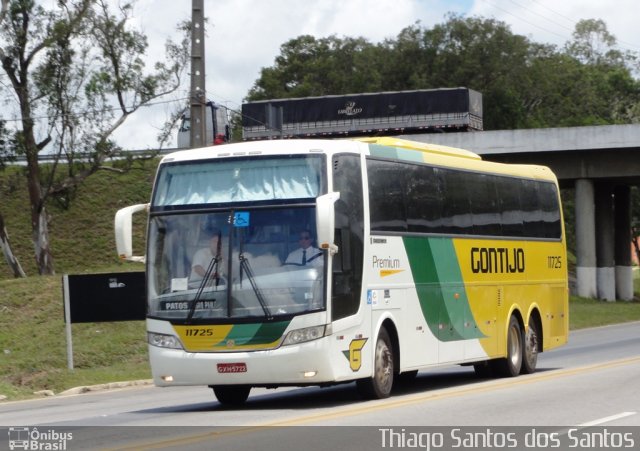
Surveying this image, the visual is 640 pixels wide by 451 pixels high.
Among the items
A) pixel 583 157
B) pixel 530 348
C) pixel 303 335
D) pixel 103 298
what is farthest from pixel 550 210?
pixel 583 157

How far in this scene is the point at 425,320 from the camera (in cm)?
1809

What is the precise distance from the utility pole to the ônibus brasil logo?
43.3 ft

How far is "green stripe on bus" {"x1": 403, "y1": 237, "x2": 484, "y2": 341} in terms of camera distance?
18062mm

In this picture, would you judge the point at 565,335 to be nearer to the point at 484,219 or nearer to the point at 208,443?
the point at 484,219

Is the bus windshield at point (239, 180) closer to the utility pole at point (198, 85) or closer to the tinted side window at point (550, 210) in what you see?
the tinted side window at point (550, 210)

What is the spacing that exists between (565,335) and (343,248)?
30.5ft

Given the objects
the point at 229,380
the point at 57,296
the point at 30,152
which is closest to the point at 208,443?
the point at 229,380

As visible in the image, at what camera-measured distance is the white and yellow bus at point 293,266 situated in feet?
50.3

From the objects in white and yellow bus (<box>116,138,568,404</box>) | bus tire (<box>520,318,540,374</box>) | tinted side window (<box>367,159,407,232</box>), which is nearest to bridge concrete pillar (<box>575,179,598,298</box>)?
bus tire (<box>520,318,540,374</box>)

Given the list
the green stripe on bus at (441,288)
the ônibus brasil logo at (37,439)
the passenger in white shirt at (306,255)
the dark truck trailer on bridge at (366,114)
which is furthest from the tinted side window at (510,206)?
the dark truck trailer on bridge at (366,114)

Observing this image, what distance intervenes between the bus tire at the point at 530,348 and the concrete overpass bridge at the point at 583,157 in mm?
31019

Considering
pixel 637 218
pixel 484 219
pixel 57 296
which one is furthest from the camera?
pixel 637 218

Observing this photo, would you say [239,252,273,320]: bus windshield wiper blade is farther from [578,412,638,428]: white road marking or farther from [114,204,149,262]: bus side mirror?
[578,412,638,428]: white road marking

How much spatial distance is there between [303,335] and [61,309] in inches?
809
